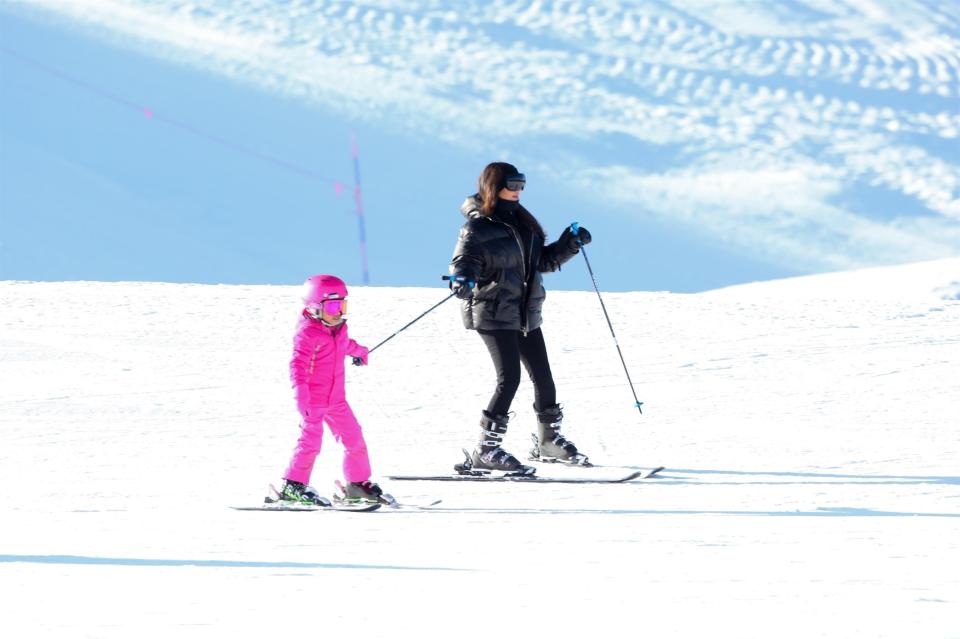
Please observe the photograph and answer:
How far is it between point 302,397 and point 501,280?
132 centimetres

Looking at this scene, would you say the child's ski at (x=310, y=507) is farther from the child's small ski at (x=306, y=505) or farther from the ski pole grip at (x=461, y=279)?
the ski pole grip at (x=461, y=279)

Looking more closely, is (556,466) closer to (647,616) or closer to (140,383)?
(647,616)

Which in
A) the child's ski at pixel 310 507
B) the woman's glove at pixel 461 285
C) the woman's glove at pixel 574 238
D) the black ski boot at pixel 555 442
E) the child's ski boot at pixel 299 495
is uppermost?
the woman's glove at pixel 574 238

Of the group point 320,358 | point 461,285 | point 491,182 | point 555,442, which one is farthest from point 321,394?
point 555,442

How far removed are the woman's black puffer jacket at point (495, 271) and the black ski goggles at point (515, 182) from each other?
0.48 feet

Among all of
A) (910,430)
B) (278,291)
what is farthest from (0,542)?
(278,291)

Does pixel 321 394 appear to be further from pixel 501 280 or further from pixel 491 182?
pixel 491 182

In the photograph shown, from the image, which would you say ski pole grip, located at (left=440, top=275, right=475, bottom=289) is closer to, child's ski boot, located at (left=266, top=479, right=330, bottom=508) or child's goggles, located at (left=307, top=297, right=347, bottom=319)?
child's goggles, located at (left=307, top=297, right=347, bottom=319)

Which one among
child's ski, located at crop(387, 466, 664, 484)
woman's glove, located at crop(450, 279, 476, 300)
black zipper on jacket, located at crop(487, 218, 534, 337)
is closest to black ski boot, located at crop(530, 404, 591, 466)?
child's ski, located at crop(387, 466, 664, 484)

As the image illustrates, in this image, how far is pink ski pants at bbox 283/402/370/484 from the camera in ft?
19.4

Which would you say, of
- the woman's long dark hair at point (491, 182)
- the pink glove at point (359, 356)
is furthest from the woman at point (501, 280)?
the pink glove at point (359, 356)

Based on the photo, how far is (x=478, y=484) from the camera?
21.6ft

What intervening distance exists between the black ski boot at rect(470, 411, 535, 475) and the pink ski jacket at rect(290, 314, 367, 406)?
1056 mm

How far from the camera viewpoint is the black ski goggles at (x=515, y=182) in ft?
22.0
